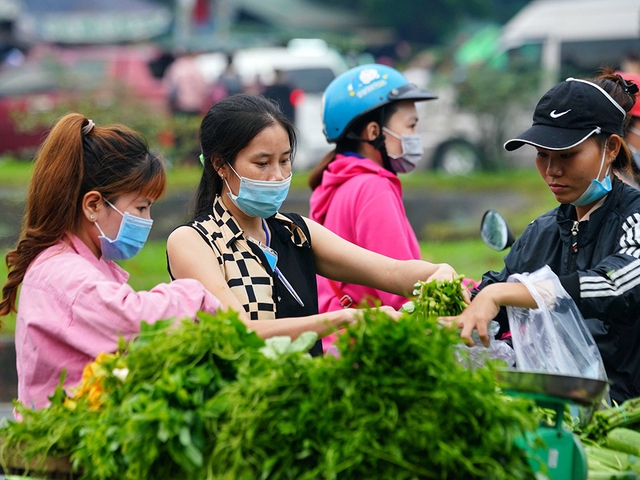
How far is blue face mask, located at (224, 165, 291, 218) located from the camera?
3.18 m

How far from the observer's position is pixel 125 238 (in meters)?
2.95

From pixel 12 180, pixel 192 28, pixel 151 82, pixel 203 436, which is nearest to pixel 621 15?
Answer: pixel 151 82

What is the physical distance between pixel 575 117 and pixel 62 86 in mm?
14154

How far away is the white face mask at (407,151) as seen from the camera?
4.40m

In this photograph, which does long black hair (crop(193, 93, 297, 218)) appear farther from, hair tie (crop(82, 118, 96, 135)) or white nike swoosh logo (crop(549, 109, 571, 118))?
white nike swoosh logo (crop(549, 109, 571, 118))

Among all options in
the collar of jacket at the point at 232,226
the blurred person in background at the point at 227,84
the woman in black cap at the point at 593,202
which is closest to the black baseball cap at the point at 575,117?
the woman in black cap at the point at 593,202

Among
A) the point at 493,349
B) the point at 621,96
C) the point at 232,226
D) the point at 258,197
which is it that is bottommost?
the point at 493,349

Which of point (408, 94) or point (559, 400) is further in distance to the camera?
point (408, 94)

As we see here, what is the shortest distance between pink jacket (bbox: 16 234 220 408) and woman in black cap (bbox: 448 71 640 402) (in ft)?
3.82

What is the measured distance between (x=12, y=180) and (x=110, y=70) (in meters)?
4.71

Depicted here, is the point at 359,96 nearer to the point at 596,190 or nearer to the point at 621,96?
the point at 621,96

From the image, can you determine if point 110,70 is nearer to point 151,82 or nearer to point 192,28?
point 151,82

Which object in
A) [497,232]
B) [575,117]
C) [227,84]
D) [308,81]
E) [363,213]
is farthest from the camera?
[308,81]

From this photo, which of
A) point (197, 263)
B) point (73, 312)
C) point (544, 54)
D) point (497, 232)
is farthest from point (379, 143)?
point (544, 54)
